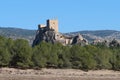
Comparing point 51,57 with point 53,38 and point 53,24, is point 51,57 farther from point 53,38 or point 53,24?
point 53,24

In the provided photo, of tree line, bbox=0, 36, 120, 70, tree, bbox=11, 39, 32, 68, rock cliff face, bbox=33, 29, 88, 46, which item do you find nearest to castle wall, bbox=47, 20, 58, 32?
rock cliff face, bbox=33, 29, 88, 46

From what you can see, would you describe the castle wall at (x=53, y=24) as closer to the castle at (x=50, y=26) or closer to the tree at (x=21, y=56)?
the castle at (x=50, y=26)

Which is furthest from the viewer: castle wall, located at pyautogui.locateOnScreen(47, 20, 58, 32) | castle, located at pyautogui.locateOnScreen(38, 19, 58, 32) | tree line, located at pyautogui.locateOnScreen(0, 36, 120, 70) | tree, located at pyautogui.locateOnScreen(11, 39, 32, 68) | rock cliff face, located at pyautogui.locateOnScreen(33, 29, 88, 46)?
castle wall, located at pyautogui.locateOnScreen(47, 20, 58, 32)

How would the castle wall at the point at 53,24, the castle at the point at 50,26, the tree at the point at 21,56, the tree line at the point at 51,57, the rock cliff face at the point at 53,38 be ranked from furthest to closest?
the castle wall at the point at 53,24, the castle at the point at 50,26, the rock cliff face at the point at 53,38, the tree line at the point at 51,57, the tree at the point at 21,56

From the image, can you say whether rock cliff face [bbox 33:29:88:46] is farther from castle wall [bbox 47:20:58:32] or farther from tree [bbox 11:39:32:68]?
tree [bbox 11:39:32:68]

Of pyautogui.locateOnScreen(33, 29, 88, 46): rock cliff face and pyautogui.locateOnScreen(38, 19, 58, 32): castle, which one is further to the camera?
pyautogui.locateOnScreen(38, 19, 58, 32): castle

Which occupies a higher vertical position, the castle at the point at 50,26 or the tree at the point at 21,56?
the castle at the point at 50,26

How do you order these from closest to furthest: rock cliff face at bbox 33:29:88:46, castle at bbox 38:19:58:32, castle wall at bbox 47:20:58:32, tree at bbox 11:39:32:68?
1. tree at bbox 11:39:32:68
2. rock cliff face at bbox 33:29:88:46
3. castle at bbox 38:19:58:32
4. castle wall at bbox 47:20:58:32

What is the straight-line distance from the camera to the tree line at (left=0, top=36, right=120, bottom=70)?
106 meters

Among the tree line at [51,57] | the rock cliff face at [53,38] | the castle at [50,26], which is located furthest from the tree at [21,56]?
the castle at [50,26]

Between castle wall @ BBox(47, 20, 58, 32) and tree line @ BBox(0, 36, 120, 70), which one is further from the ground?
castle wall @ BBox(47, 20, 58, 32)

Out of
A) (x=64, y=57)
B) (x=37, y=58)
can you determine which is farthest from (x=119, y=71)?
(x=37, y=58)

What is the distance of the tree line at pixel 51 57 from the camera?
347ft

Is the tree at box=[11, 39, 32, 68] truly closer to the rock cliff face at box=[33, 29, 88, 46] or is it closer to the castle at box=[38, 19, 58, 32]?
the rock cliff face at box=[33, 29, 88, 46]
